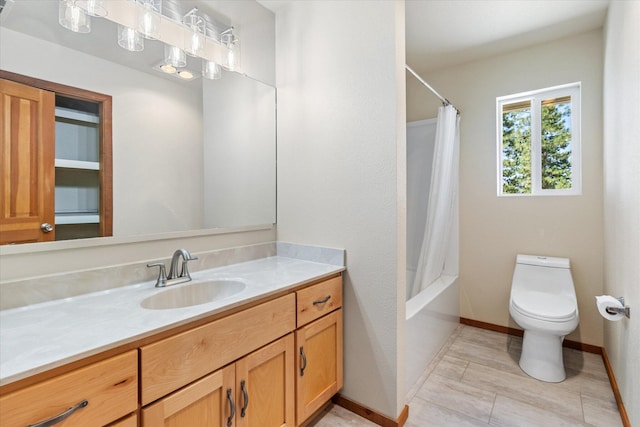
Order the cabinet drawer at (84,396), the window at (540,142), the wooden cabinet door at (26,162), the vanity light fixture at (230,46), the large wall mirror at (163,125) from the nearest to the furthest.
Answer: the cabinet drawer at (84,396) → the wooden cabinet door at (26,162) → the large wall mirror at (163,125) → the vanity light fixture at (230,46) → the window at (540,142)

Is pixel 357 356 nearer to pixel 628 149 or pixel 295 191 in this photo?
pixel 295 191

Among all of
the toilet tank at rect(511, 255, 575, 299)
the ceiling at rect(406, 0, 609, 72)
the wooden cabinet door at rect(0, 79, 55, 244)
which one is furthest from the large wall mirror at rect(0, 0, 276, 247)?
the toilet tank at rect(511, 255, 575, 299)

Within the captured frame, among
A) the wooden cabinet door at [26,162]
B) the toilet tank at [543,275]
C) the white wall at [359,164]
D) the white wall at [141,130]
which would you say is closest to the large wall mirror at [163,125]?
the white wall at [141,130]

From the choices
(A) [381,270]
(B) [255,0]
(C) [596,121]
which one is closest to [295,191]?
(A) [381,270]

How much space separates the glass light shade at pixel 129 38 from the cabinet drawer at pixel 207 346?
1.26m

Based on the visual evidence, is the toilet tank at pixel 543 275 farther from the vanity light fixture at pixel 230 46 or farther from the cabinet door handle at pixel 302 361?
the vanity light fixture at pixel 230 46

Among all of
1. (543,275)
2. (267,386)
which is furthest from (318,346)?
(543,275)

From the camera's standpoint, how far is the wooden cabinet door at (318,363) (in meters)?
1.50

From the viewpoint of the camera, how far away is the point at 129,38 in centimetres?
141

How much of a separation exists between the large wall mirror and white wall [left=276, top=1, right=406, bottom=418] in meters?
0.27

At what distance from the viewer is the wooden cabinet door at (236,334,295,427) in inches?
48.3

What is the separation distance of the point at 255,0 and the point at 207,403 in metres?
2.16

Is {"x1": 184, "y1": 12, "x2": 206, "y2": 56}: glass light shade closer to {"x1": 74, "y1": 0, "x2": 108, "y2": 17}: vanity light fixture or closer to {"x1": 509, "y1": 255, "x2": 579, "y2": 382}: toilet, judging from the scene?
{"x1": 74, "y1": 0, "x2": 108, "y2": 17}: vanity light fixture

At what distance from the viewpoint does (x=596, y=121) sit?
2389 mm
